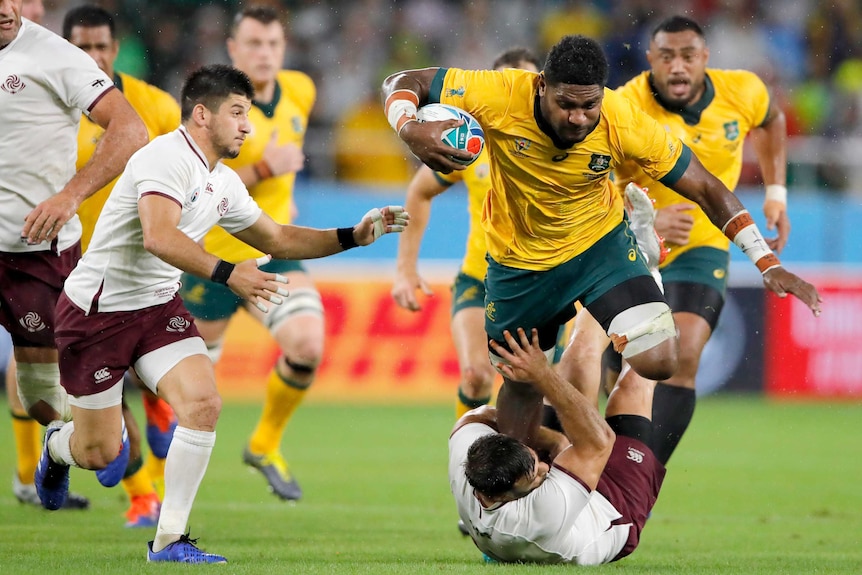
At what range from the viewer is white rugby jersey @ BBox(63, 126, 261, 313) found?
19.6 feet

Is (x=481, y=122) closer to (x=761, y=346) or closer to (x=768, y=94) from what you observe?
(x=768, y=94)

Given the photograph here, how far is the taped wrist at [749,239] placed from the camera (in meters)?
6.37

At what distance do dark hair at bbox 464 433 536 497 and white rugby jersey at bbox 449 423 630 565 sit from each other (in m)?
0.15

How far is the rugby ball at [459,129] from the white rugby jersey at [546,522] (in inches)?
50.3

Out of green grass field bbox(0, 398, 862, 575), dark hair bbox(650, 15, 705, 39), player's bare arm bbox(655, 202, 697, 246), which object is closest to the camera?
green grass field bbox(0, 398, 862, 575)

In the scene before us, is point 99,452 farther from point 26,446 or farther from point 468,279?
point 468,279

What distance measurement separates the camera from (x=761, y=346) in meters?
15.4

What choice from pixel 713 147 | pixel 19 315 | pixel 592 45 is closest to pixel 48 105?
pixel 19 315

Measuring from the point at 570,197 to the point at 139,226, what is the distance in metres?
2.03

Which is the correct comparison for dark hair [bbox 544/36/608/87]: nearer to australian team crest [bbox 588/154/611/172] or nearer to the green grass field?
australian team crest [bbox 588/154/611/172]

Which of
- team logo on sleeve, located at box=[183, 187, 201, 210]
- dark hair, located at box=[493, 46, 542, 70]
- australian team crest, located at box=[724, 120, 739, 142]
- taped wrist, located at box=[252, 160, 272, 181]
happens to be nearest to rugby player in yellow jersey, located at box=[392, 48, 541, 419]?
dark hair, located at box=[493, 46, 542, 70]

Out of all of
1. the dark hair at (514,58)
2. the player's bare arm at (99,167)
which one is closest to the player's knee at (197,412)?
the player's bare arm at (99,167)

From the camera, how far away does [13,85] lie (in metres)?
6.81

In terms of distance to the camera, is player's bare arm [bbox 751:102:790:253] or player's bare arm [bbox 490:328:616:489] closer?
player's bare arm [bbox 490:328:616:489]
